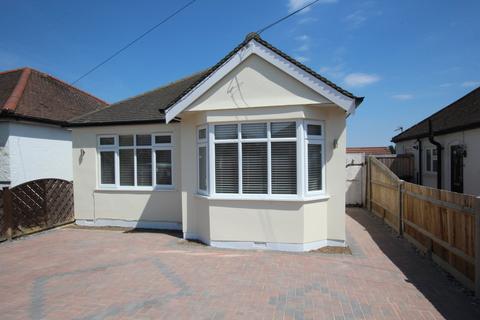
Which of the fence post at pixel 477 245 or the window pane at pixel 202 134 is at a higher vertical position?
the window pane at pixel 202 134

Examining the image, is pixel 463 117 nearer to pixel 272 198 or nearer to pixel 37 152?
pixel 272 198

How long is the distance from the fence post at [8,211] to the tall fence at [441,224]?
12153 millimetres

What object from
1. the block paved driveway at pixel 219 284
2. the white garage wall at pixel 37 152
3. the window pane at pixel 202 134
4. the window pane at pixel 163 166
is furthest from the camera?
the white garage wall at pixel 37 152

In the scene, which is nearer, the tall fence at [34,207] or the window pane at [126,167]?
the tall fence at [34,207]

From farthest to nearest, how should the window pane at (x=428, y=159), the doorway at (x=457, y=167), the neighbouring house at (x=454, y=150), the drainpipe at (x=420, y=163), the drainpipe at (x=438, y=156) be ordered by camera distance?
the drainpipe at (x=420, y=163)
the window pane at (x=428, y=159)
the drainpipe at (x=438, y=156)
the doorway at (x=457, y=167)
the neighbouring house at (x=454, y=150)

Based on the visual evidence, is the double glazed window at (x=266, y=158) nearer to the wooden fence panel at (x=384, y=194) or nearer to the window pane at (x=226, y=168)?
the window pane at (x=226, y=168)

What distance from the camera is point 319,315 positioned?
4984 millimetres

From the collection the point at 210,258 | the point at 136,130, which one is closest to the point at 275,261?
the point at 210,258

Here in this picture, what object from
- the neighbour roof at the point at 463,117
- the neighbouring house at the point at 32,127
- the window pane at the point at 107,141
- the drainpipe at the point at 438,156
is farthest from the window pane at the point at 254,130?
the drainpipe at the point at 438,156

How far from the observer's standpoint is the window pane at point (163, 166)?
1138cm

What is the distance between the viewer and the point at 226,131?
8852 millimetres

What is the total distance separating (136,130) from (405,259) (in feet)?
30.7

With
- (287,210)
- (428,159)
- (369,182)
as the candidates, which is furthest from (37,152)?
(428,159)

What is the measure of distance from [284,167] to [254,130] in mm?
1282
